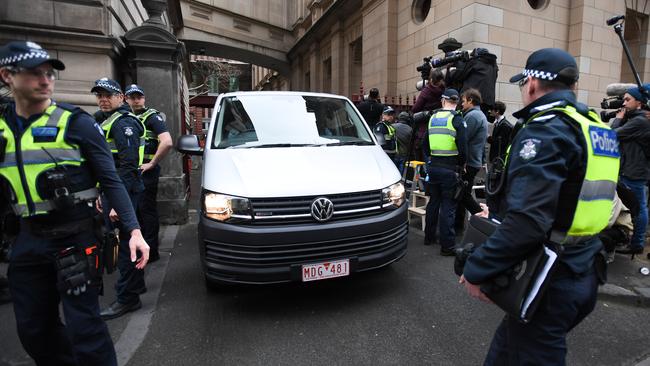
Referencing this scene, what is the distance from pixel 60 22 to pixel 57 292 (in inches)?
203

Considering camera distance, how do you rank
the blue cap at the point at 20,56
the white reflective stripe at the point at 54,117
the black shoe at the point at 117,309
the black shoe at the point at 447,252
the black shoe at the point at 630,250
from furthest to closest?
the black shoe at the point at 447,252 < the black shoe at the point at 630,250 < the black shoe at the point at 117,309 < the white reflective stripe at the point at 54,117 < the blue cap at the point at 20,56

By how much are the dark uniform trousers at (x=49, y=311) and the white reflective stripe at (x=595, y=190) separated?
238 cm

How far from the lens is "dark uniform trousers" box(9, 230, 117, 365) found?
6.72 feet

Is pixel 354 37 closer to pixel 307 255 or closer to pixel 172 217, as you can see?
pixel 172 217

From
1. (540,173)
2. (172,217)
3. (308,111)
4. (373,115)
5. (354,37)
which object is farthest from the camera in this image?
(354,37)

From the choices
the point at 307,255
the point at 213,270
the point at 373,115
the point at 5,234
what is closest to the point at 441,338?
the point at 307,255

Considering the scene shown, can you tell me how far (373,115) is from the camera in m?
8.71

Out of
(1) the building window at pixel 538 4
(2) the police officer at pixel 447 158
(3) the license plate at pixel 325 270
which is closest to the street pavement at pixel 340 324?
(3) the license plate at pixel 325 270

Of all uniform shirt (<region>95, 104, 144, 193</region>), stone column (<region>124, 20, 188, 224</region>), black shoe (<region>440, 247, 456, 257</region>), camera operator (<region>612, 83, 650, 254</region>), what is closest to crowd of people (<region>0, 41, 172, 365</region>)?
uniform shirt (<region>95, 104, 144, 193</region>)

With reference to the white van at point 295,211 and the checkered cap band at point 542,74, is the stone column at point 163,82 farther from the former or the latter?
the checkered cap band at point 542,74

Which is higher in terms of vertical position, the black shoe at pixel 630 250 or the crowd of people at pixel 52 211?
the crowd of people at pixel 52 211

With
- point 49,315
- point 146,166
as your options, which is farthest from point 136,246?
point 146,166

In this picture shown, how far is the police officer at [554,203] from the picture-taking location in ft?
5.38

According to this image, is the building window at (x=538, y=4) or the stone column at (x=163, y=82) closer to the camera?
the stone column at (x=163, y=82)
